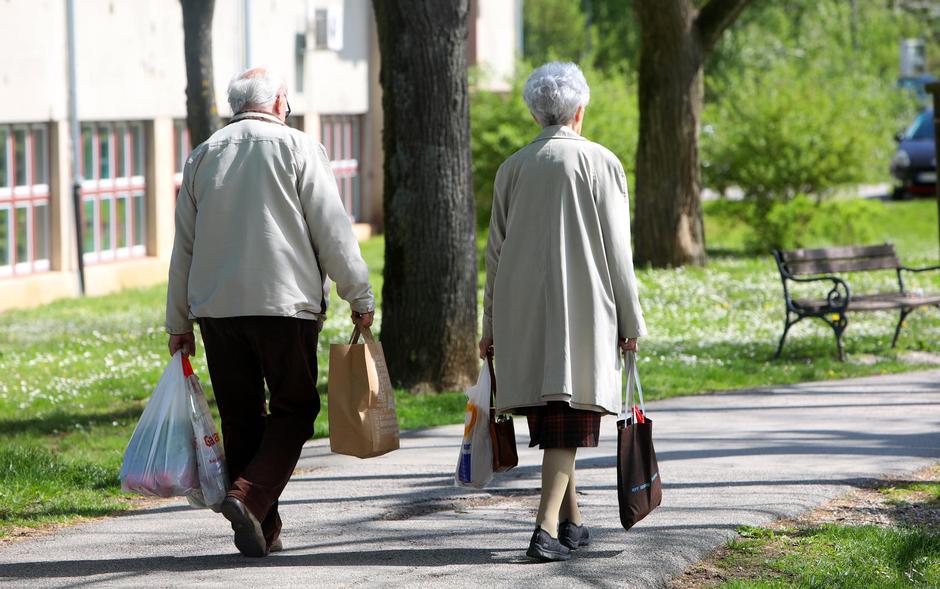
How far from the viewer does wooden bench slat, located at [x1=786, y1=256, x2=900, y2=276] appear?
1244cm

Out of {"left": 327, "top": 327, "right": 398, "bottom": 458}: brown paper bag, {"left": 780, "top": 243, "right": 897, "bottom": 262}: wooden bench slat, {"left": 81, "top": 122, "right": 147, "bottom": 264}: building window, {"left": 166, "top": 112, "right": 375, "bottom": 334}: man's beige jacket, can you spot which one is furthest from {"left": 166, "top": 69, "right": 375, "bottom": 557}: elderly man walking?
{"left": 81, "top": 122, "right": 147, "bottom": 264}: building window

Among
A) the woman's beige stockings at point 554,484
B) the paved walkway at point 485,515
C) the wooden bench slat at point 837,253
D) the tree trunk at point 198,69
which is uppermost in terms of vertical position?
the tree trunk at point 198,69

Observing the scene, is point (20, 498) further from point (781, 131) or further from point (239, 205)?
point (781, 131)

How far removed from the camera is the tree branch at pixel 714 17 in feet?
64.8

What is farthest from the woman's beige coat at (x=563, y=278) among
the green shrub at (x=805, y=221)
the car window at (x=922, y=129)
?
the car window at (x=922, y=129)

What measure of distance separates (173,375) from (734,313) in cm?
1100

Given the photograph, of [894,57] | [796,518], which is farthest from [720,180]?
[894,57]

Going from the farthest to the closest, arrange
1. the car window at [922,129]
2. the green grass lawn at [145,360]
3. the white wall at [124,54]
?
the car window at [922,129] → the white wall at [124,54] → the green grass lawn at [145,360]

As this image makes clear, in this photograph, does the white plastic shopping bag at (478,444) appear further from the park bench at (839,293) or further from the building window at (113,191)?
the building window at (113,191)

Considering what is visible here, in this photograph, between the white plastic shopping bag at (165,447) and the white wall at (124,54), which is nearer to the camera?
the white plastic shopping bag at (165,447)

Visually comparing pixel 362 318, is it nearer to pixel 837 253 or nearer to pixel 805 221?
pixel 837 253

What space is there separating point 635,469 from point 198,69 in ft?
26.4

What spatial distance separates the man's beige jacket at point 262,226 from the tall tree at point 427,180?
14.6 feet

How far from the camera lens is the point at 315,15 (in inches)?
1091
